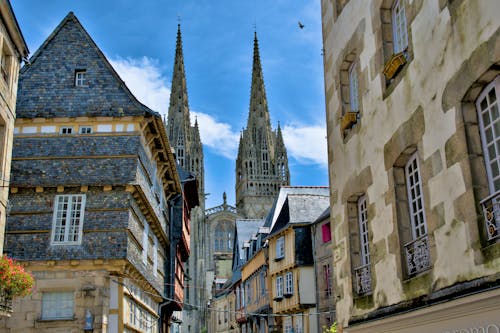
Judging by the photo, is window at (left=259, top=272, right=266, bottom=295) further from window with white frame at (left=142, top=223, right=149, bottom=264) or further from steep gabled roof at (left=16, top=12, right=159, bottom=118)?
steep gabled roof at (left=16, top=12, right=159, bottom=118)

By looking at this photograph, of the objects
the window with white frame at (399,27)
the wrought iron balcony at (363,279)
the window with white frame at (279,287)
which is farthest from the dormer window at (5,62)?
the window with white frame at (279,287)

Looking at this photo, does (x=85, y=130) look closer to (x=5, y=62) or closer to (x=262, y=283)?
(x=5, y=62)

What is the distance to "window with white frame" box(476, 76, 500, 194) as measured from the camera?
278 inches

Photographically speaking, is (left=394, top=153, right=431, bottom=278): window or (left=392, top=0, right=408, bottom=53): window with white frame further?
(left=392, top=0, right=408, bottom=53): window with white frame

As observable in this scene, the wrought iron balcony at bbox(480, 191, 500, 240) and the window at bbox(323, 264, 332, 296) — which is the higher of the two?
the window at bbox(323, 264, 332, 296)

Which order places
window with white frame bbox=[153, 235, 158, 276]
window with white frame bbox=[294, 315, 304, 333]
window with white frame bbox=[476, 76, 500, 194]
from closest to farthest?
window with white frame bbox=[476, 76, 500, 194] → window with white frame bbox=[153, 235, 158, 276] → window with white frame bbox=[294, 315, 304, 333]

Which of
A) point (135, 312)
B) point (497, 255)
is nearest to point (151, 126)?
point (135, 312)

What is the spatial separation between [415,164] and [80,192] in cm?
1078

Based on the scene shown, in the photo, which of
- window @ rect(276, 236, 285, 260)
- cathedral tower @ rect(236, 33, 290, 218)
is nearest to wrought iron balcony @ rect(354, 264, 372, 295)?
window @ rect(276, 236, 285, 260)

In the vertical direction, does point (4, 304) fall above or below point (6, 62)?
below

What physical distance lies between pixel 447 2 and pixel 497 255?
11.1 ft

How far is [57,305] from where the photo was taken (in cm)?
1636

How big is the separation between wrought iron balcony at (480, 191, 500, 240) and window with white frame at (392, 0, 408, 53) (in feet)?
12.4

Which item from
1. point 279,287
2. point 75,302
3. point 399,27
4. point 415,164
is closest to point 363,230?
point 415,164
